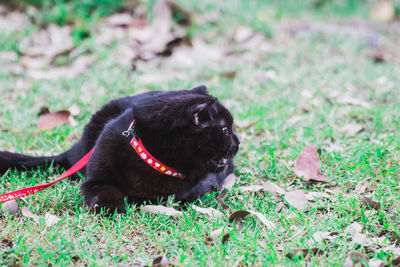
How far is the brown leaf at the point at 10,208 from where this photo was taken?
215cm

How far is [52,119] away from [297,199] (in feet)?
6.96

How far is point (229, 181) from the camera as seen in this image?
2.67m

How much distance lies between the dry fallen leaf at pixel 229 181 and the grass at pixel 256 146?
0.04m

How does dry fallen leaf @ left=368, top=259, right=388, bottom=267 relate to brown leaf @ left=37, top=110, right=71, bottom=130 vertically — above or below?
above

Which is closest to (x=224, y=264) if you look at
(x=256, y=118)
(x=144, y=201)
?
(x=144, y=201)

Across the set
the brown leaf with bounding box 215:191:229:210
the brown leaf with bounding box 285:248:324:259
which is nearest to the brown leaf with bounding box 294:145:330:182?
the brown leaf with bounding box 215:191:229:210

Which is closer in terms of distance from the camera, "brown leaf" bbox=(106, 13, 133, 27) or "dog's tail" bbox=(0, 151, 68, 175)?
"dog's tail" bbox=(0, 151, 68, 175)

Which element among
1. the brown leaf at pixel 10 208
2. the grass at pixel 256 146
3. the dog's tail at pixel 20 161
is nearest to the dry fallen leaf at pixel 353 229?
the grass at pixel 256 146

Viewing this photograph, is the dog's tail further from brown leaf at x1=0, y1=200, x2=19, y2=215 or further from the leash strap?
brown leaf at x1=0, y1=200, x2=19, y2=215

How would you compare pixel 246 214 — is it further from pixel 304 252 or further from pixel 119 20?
pixel 119 20

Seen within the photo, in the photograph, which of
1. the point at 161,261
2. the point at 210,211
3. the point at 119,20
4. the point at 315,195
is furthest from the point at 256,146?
the point at 119,20

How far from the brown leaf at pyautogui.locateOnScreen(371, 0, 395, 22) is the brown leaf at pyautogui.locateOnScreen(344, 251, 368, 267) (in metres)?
6.93

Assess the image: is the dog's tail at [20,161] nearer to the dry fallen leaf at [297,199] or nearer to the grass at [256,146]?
the grass at [256,146]

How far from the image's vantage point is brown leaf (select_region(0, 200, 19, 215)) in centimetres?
215
